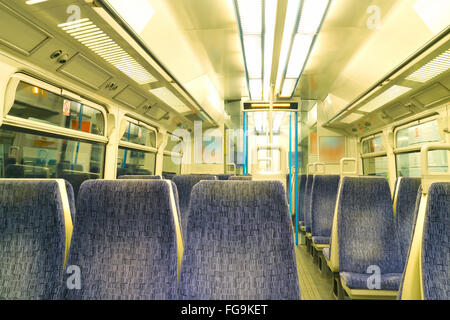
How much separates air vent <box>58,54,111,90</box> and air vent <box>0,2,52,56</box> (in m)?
0.31

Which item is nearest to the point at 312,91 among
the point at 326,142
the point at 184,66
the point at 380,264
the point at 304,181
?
the point at 326,142

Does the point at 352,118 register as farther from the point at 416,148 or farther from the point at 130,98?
the point at 130,98

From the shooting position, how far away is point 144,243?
3.11 feet

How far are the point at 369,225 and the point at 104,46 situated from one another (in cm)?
270

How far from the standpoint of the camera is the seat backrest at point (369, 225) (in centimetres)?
178

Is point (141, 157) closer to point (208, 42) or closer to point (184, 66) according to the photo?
point (184, 66)

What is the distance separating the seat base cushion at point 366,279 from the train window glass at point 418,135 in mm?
2533

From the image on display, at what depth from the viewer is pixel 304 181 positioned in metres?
4.04

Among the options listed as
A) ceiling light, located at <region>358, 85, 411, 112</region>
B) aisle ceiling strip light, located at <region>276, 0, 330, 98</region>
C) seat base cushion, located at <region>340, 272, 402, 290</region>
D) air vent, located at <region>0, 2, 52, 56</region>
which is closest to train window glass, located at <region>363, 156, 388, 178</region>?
ceiling light, located at <region>358, 85, 411, 112</region>

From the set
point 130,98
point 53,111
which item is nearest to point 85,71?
point 53,111

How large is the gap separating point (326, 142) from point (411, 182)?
4094 mm

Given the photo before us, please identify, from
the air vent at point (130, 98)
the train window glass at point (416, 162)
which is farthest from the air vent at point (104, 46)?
the train window glass at point (416, 162)

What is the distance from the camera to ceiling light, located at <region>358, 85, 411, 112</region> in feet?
9.72

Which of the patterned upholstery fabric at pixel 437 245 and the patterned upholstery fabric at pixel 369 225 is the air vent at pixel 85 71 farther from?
the patterned upholstery fabric at pixel 437 245
